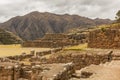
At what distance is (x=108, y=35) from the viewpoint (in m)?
22.8

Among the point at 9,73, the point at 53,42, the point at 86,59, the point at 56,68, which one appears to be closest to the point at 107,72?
the point at 56,68

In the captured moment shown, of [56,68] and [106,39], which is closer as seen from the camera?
[56,68]

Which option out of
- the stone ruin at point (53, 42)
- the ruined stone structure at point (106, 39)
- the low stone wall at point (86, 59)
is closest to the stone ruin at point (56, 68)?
the low stone wall at point (86, 59)

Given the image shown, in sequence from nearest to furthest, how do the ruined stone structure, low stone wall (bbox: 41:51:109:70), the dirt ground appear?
1. the dirt ground
2. low stone wall (bbox: 41:51:109:70)
3. the ruined stone structure

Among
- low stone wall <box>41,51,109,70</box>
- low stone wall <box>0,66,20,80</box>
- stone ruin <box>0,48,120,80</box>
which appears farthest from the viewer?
low stone wall <box>41,51,109,70</box>

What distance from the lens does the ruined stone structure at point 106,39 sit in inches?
879

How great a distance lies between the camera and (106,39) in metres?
22.8

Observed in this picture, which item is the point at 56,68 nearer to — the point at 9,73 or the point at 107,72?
the point at 107,72

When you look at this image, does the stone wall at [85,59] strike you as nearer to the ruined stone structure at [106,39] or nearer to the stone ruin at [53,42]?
the ruined stone structure at [106,39]

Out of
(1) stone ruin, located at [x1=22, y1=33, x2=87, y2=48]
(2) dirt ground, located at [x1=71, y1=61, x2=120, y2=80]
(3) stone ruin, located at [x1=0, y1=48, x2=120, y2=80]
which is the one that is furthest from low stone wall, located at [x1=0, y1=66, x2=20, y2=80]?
(1) stone ruin, located at [x1=22, y1=33, x2=87, y2=48]

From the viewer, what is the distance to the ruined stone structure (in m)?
22.3

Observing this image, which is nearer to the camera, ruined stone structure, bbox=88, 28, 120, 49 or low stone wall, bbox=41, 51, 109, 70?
low stone wall, bbox=41, 51, 109, 70

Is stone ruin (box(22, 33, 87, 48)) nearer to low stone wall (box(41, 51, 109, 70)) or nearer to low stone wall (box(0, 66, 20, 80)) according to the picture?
low stone wall (box(41, 51, 109, 70))

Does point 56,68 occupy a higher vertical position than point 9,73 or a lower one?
higher
